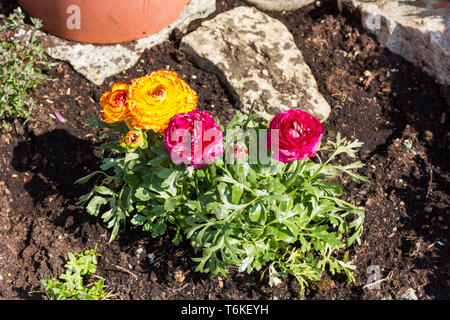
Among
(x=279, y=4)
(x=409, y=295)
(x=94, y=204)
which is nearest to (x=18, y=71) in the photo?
(x=94, y=204)

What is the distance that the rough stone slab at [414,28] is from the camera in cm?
350

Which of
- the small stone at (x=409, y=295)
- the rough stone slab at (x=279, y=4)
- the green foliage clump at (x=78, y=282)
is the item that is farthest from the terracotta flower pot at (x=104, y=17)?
the small stone at (x=409, y=295)

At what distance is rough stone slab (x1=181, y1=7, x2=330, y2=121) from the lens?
3.30m

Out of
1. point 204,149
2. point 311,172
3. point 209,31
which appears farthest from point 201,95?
point 204,149

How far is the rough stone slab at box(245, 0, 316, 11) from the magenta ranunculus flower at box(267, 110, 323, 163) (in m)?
2.00

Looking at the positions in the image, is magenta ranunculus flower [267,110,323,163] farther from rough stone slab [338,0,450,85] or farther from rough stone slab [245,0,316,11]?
rough stone slab [245,0,316,11]

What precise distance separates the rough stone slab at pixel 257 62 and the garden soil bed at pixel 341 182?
0.33 ft

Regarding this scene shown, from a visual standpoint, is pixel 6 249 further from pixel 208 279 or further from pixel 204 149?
pixel 204 149

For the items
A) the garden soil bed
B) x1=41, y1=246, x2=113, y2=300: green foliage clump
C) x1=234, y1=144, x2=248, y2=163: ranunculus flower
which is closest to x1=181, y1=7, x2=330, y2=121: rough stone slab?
the garden soil bed

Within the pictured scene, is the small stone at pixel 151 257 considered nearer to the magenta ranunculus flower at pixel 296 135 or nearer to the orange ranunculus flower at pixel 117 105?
the orange ranunculus flower at pixel 117 105

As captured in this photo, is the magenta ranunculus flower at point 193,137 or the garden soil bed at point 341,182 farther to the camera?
the garden soil bed at point 341,182

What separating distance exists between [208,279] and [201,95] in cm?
121

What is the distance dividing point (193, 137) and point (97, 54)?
1.65 meters

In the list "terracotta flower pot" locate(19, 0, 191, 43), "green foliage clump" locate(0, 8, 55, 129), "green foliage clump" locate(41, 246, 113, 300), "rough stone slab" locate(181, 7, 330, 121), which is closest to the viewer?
"green foliage clump" locate(41, 246, 113, 300)
